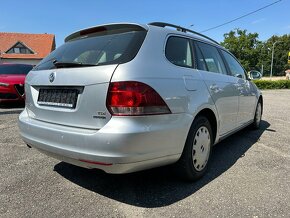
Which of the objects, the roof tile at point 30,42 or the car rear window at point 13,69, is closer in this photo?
the car rear window at point 13,69

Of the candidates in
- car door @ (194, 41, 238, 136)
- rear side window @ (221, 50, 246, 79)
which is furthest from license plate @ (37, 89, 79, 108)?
rear side window @ (221, 50, 246, 79)

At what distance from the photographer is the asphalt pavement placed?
2.70 meters

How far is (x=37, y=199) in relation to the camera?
2906mm

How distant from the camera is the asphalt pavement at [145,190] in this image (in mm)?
2695

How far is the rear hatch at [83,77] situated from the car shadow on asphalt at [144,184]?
86 cm

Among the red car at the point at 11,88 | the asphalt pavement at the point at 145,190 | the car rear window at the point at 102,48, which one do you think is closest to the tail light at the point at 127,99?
the car rear window at the point at 102,48

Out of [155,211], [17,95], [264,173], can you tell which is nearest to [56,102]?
[155,211]

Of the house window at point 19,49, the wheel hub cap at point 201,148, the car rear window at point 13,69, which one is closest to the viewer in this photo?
the wheel hub cap at point 201,148

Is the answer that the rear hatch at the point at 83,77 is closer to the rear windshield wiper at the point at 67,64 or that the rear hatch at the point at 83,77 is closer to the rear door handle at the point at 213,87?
the rear windshield wiper at the point at 67,64

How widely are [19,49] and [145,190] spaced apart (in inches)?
1947

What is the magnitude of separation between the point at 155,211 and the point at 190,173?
0.68 m

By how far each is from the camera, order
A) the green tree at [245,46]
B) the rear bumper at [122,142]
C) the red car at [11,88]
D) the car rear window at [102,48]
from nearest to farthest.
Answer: the rear bumper at [122,142], the car rear window at [102,48], the red car at [11,88], the green tree at [245,46]

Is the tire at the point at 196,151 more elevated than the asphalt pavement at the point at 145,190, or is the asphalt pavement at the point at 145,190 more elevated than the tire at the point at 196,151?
the tire at the point at 196,151

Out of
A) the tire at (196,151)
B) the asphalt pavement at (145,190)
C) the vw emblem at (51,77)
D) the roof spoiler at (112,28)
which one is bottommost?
the asphalt pavement at (145,190)
